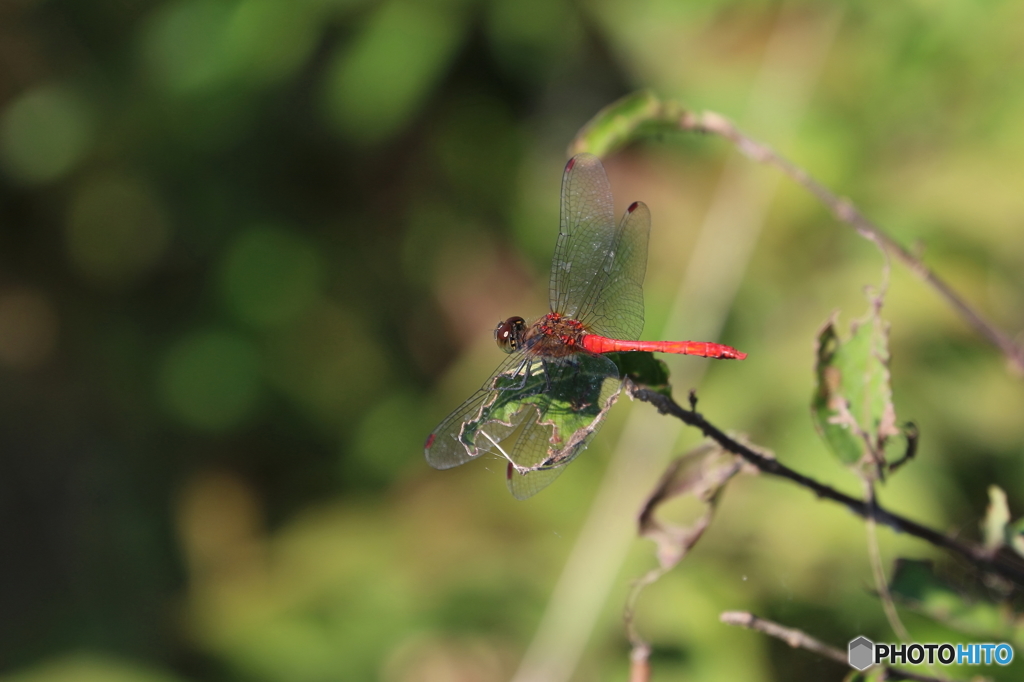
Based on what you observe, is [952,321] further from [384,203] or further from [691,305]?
[384,203]

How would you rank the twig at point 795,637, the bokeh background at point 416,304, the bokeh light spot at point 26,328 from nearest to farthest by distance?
1. the twig at point 795,637
2. the bokeh background at point 416,304
3. the bokeh light spot at point 26,328

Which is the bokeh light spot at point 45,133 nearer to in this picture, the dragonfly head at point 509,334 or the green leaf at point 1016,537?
the dragonfly head at point 509,334

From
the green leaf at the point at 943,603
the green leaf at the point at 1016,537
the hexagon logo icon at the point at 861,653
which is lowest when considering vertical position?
the hexagon logo icon at the point at 861,653

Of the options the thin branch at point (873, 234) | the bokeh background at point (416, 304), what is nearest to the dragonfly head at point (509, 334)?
the thin branch at point (873, 234)

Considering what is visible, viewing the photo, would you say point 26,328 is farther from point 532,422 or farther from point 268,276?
point 532,422

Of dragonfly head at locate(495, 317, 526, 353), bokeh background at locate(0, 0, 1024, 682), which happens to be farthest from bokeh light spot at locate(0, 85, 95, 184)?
dragonfly head at locate(495, 317, 526, 353)

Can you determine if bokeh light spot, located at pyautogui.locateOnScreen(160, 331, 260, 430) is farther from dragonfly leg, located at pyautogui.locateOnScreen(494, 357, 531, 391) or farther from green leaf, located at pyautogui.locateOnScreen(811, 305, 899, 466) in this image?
green leaf, located at pyautogui.locateOnScreen(811, 305, 899, 466)

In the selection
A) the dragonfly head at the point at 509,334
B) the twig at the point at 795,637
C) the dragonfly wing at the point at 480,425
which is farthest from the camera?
the dragonfly head at the point at 509,334

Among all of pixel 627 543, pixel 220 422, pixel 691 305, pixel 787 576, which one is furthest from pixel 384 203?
pixel 787 576
